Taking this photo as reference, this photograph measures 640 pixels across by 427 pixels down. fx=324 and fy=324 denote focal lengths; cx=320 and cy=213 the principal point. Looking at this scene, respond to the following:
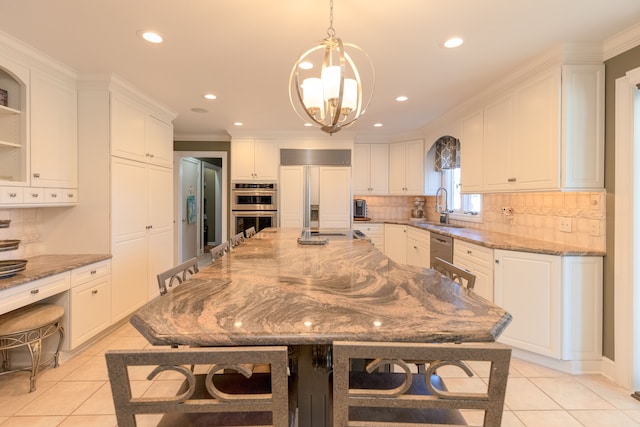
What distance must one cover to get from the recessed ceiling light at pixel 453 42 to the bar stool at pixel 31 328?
11.1ft

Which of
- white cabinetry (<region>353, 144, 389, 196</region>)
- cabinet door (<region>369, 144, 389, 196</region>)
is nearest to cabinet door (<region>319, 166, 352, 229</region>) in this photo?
white cabinetry (<region>353, 144, 389, 196</region>)

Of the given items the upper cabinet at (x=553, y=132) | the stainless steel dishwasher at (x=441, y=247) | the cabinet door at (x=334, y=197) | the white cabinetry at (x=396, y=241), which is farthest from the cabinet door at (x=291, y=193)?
the upper cabinet at (x=553, y=132)

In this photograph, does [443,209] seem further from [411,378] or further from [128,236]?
[411,378]

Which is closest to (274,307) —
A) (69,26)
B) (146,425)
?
(146,425)

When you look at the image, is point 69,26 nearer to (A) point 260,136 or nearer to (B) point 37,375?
(B) point 37,375

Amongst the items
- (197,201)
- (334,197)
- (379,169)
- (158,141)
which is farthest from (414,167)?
(197,201)

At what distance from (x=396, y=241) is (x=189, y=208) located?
406cm

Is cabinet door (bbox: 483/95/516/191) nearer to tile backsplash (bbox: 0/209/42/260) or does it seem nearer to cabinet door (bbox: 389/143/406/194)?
cabinet door (bbox: 389/143/406/194)

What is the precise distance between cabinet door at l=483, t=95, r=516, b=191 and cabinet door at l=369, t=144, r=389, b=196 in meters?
2.33

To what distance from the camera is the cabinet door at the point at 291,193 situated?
5.28 m

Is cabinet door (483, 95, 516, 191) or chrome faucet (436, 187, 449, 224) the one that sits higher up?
cabinet door (483, 95, 516, 191)

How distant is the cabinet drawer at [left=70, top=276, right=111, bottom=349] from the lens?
255cm

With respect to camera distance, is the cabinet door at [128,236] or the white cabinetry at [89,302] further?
the cabinet door at [128,236]

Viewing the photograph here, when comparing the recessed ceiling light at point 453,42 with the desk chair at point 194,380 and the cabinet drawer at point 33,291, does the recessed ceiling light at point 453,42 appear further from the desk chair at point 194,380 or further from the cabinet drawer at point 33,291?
the cabinet drawer at point 33,291
